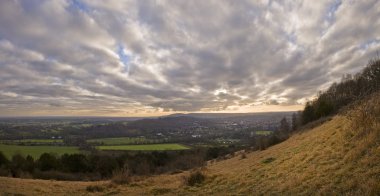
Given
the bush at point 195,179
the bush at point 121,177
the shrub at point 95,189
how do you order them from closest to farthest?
the bush at point 195,179 < the shrub at point 95,189 < the bush at point 121,177

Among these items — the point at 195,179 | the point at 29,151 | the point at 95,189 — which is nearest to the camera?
the point at 195,179

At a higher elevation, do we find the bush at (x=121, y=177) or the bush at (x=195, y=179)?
the bush at (x=195, y=179)

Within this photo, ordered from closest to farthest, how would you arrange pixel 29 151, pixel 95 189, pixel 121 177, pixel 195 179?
pixel 195 179, pixel 95 189, pixel 121 177, pixel 29 151

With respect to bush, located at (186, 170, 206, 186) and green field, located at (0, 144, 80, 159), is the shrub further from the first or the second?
green field, located at (0, 144, 80, 159)

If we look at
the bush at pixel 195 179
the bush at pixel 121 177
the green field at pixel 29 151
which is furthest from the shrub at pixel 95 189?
the green field at pixel 29 151

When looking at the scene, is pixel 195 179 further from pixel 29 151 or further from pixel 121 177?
pixel 29 151

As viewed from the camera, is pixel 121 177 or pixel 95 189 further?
pixel 121 177

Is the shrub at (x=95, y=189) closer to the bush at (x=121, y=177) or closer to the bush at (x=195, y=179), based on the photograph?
the bush at (x=121, y=177)

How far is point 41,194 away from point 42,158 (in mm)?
45145

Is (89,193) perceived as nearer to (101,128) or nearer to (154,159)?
(154,159)

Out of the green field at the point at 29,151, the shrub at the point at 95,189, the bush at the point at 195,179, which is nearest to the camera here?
the bush at the point at 195,179

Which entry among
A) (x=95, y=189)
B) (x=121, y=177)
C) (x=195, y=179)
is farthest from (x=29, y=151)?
(x=195, y=179)

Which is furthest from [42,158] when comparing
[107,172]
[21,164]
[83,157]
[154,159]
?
[154,159]

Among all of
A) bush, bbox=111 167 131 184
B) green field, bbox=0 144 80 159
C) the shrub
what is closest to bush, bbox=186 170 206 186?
bush, bbox=111 167 131 184
